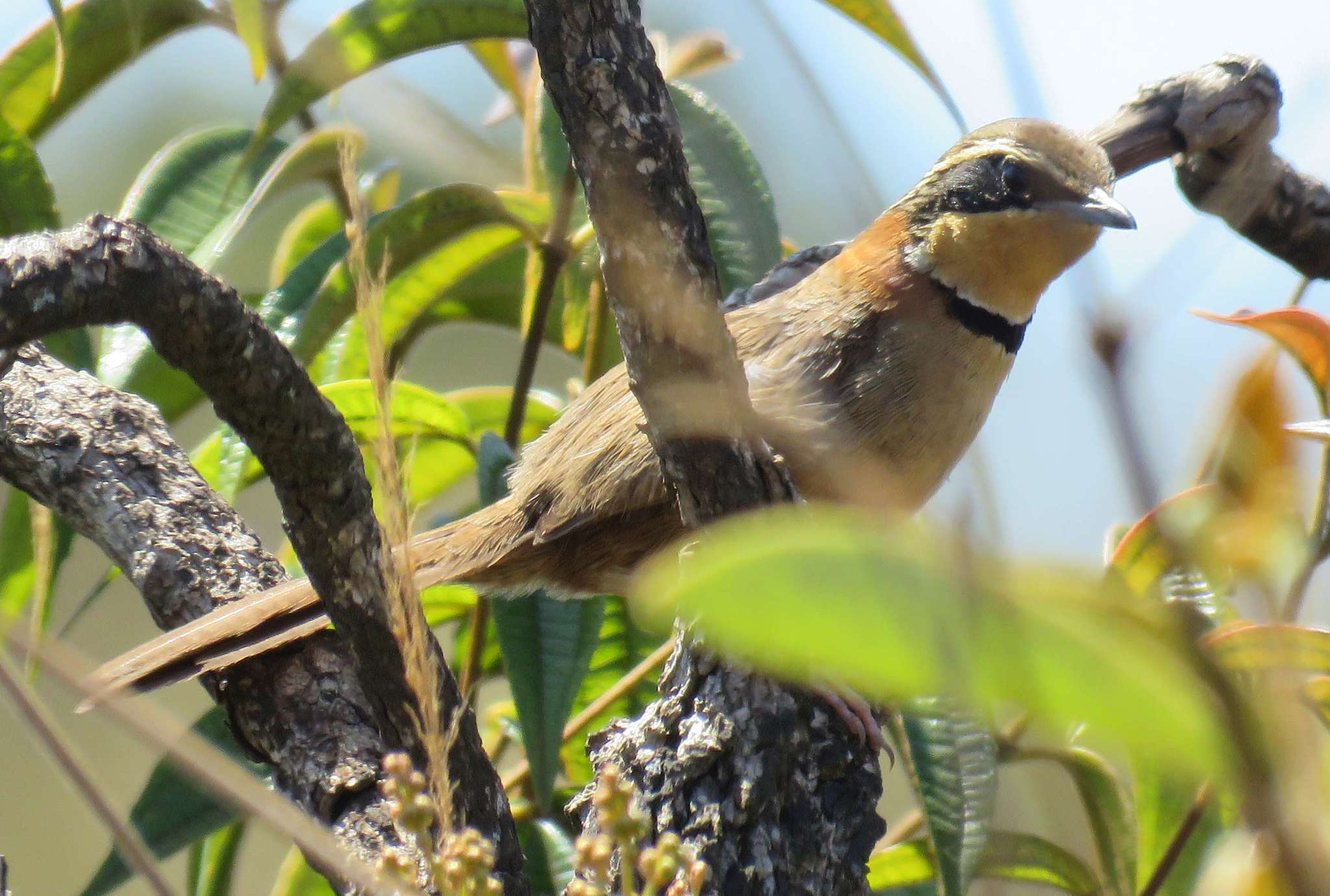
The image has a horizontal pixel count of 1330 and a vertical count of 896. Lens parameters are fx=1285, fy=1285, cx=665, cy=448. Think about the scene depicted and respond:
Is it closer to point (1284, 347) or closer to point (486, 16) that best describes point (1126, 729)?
point (1284, 347)

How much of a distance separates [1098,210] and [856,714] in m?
1.07

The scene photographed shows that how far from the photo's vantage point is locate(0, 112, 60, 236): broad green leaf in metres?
2.46

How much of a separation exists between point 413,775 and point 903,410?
1.59 meters

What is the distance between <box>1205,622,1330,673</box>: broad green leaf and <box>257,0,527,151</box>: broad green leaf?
1816 millimetres

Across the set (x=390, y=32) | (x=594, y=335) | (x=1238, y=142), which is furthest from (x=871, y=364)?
(x=390, y=32)

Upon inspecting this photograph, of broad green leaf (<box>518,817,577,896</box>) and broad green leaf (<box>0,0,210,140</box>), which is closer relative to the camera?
broad green leaf (<box>518,817,577,896</box>)

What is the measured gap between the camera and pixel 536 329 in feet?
8.70

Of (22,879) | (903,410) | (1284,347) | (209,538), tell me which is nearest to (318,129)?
(209,538)

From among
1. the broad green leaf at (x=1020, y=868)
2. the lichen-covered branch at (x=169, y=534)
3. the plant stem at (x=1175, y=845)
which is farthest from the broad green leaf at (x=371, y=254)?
the plant stem at (x=1175, y=845)

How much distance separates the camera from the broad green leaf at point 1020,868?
1.87 m

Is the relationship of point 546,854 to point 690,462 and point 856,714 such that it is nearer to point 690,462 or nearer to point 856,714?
point 856,714

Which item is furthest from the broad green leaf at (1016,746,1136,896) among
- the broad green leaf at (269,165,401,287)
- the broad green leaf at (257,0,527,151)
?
the broad green leaf at (269,165,401,287)

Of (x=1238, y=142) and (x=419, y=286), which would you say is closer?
(x=1238, y=142)

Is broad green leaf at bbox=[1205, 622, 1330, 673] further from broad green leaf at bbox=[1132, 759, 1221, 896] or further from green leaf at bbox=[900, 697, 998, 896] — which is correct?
green leaf at bbox=[900, 697, 998, 896]
